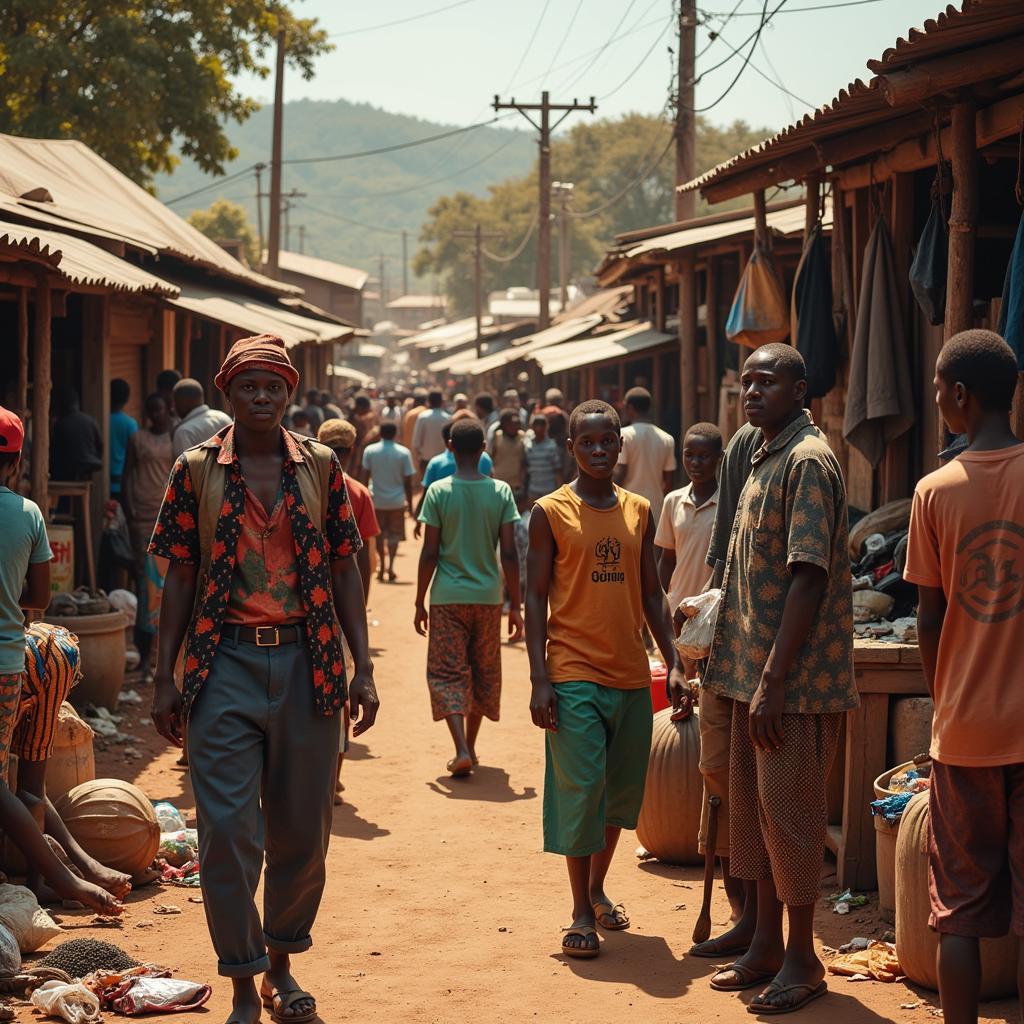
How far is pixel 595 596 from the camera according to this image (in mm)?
5699

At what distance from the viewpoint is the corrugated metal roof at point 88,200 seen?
39.2 feet

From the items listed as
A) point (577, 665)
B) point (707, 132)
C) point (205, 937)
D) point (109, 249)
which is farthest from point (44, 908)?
point (707, 132)

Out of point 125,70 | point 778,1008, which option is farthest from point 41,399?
point 125,70

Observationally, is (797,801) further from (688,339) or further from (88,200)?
(88,200)

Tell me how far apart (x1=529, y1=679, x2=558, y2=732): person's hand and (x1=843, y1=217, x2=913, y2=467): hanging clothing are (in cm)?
370

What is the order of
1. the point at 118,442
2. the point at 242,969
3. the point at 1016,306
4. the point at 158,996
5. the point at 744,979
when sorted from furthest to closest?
the point at 118,442 → the point at 1016,306 → the point at 744,979 → the point at 158,996 → the point at 242,969

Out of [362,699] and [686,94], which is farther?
[686,94]

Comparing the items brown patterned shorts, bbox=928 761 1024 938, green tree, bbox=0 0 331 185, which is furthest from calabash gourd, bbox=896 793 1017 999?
green tree, bbox=0 0 331 185

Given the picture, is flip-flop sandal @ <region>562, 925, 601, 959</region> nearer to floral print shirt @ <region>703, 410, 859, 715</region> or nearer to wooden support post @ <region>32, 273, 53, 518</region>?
floral print shirt @ <region>703, 410, 859, 715</region>

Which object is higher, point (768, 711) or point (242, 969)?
point (768, 711)

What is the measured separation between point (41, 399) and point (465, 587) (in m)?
2.99

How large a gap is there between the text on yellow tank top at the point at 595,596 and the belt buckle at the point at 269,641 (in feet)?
4.66

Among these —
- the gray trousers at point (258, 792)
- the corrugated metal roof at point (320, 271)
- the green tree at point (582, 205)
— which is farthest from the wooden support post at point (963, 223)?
the green tree at point (582, 205)

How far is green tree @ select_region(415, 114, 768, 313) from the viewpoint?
85.5 m
